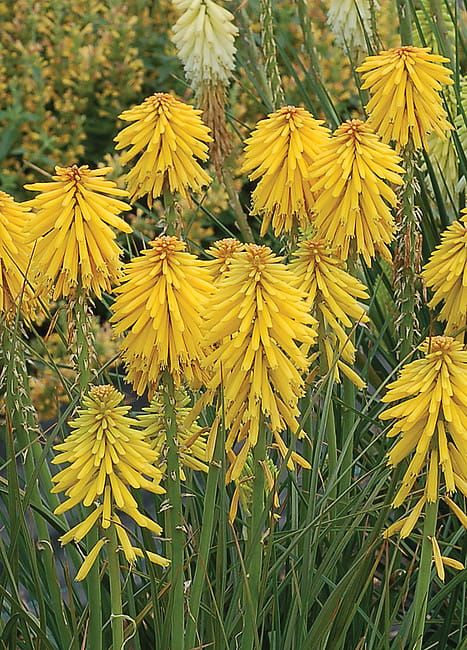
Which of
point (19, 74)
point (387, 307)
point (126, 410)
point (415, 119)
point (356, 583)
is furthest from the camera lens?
point (19, 74)

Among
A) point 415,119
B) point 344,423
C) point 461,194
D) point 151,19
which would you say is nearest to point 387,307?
point 461,194

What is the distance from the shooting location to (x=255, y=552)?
154cm

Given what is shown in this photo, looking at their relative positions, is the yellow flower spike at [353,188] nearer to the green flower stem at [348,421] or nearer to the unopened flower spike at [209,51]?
the green flower stem at [348,421]

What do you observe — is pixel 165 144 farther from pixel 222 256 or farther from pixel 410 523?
pixel 410 523

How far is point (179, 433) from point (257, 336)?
323 mm

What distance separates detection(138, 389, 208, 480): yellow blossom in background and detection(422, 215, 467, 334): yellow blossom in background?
45 centimetres

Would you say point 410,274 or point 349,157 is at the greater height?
point 349,157

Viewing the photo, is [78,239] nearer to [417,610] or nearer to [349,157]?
[349,157]

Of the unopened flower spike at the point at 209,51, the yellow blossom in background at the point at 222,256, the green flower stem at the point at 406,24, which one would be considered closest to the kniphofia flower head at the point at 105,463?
the yellow blossom in background at the point at 222,256

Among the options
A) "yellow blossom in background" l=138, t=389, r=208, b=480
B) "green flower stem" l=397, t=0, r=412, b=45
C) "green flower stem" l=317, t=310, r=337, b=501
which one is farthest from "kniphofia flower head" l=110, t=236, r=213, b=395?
"green flower stem" l=397, t=0, r=412, b=45

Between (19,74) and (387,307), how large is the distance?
332 cm

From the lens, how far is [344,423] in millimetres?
2059

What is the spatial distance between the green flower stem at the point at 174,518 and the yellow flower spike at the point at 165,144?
1.30 feet

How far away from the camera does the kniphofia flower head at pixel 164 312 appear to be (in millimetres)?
1438
